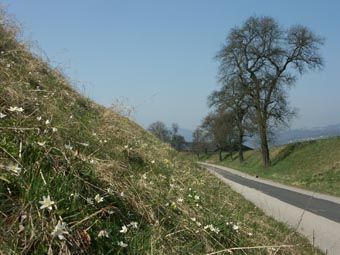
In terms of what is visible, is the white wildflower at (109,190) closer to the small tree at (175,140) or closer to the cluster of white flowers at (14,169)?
the cluster of white flowers at (14,169)

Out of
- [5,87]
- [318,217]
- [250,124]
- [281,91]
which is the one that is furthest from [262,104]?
[5,87]

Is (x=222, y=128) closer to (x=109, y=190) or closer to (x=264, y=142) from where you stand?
(x=264, y=142)

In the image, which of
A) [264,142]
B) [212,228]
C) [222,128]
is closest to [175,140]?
[264,142]

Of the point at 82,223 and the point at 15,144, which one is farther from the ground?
the point at 15,144

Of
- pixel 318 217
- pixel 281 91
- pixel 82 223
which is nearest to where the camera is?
pixel 82 223

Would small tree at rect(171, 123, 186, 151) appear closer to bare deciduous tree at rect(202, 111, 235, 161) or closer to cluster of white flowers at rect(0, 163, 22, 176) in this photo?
bare deciduous tree at rect(202, 111, 235, 161)

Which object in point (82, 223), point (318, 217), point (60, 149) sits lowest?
point (318, 217)

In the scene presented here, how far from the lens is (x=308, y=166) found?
47.5m

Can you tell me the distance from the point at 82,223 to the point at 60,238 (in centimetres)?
36

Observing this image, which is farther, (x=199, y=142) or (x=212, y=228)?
(x=199, y=142)

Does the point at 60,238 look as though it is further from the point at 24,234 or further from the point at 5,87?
the point at 5,87

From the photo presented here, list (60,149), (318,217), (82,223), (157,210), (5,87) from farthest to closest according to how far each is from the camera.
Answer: (318,217)
(5,87)
(157,210)
(60,149)
(82,223)

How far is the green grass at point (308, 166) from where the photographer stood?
1457 inches

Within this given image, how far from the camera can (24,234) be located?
119 inches
